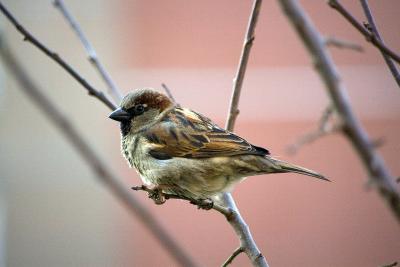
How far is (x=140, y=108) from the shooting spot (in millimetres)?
3607

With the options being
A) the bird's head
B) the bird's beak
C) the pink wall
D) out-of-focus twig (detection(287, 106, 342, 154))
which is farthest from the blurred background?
out-of-focus twig (detection(287, 106, 342, 154))

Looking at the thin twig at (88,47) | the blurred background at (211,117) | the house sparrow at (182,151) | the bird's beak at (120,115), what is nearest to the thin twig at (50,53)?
the thin twig at (88,47)

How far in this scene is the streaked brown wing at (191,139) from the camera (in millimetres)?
3238

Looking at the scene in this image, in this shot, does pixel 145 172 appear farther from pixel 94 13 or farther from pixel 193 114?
pixel 94 13

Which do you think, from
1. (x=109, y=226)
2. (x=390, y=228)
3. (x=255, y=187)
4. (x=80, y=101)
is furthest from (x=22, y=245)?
(x=390, y=228)

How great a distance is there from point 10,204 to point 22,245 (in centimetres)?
61

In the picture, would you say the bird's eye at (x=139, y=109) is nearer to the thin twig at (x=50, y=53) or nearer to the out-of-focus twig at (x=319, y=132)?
the thin twig at (x=50, y=53)

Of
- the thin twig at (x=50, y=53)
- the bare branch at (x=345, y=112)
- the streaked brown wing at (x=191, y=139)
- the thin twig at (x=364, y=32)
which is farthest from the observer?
the streaked brown wing at (x=191, y=139)

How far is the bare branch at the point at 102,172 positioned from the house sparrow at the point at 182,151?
1.94m

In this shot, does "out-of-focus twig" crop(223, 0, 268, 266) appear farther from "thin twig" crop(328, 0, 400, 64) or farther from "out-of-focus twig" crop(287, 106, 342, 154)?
"out-of-focus twig" crop(287, 106, 342, 154)

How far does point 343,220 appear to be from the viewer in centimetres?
779

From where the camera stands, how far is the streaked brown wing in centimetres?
324

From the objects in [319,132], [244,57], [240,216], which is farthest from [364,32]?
[240,216]

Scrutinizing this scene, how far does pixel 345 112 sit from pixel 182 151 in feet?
8.09
